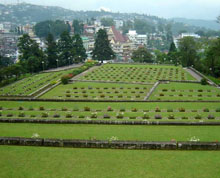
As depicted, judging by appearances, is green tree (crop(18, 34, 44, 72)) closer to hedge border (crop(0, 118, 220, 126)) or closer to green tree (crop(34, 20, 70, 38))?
hedge border (crop(0, 118, 220, 126))

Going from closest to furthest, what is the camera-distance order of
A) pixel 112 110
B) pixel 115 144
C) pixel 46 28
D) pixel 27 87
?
pixel 115 144
pixel 112 110
pixel 27 87
pixel 46 28

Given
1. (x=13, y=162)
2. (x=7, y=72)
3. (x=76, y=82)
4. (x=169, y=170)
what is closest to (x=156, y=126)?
(x=169, y=170)

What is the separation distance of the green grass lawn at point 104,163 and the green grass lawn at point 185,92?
1840cm

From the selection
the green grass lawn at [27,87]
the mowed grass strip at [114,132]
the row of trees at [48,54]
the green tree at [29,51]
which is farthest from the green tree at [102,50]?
the mowed grass strip at [114,132]

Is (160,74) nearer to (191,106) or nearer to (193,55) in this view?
(193,55)

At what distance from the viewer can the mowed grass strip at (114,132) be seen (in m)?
14.0

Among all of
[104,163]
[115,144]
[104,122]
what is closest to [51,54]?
[104,122]

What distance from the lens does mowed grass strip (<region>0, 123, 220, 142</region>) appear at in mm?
14001

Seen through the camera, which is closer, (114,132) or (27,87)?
(114,132)

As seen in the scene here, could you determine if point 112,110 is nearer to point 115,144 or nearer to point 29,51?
point 115,144

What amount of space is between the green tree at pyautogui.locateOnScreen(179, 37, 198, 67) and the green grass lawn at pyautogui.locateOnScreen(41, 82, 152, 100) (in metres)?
24.8

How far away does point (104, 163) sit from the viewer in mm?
10141

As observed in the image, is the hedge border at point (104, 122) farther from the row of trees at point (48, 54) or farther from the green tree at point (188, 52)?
the green tree at point (188, 52)

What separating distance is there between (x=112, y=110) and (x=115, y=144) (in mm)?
11993
